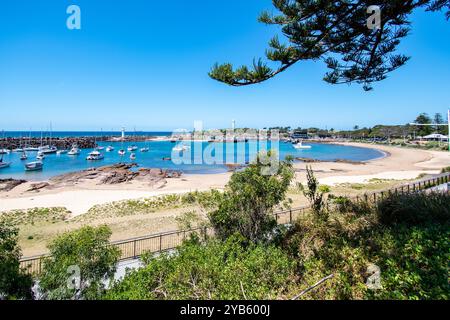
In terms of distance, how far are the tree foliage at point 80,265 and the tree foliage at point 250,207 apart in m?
3.04

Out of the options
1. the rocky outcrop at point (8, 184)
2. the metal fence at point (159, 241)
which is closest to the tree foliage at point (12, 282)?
the metal fence at point (159, 241)

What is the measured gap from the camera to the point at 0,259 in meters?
5.07

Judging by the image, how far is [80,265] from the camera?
5.37m

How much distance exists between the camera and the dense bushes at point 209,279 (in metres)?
4.24

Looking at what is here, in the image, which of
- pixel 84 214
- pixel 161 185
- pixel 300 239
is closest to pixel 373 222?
pixel 300 239

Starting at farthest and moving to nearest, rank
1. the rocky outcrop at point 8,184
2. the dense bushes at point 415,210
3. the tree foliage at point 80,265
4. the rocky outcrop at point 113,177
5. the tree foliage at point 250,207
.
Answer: the rocky outcrop at point 113,177 → the rocky outcrop at point 8,184 → the tree foliage at point 250,207 → the dense bushes at point 415,210 → the tree foliage at point 80,265

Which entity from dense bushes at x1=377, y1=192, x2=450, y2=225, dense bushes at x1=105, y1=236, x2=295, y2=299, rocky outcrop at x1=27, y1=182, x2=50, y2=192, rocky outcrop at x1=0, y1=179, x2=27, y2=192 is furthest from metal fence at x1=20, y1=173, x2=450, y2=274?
rocky outcrop at x1=0, y1=179, x2=27, y2=192

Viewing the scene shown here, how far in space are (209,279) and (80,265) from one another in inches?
110

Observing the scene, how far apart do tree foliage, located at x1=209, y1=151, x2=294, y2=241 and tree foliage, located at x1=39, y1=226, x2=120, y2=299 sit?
9.98 ft

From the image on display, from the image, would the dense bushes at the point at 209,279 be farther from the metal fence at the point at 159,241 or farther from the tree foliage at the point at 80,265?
the metal fence at the point at 159,241

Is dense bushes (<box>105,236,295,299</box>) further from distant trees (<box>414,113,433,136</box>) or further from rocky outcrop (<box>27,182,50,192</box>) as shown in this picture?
distant trees (<box>414,113,433,136</box>)

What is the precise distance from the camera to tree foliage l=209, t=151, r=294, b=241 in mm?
7715

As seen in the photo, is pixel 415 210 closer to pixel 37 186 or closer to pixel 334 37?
pixel 334 37
